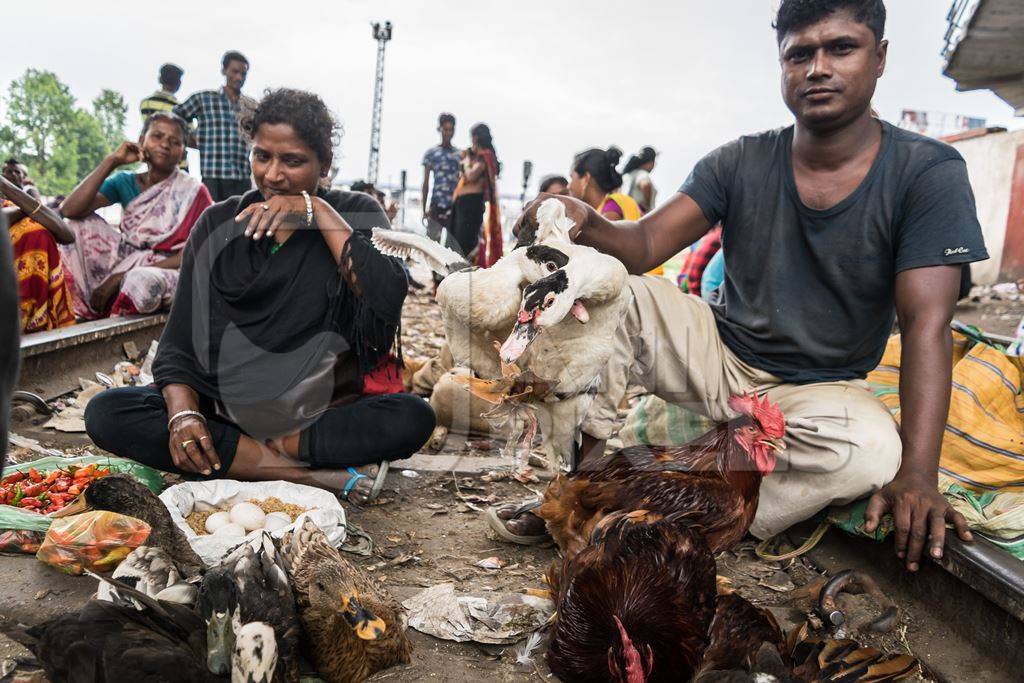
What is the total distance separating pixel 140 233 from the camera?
496 centimetres

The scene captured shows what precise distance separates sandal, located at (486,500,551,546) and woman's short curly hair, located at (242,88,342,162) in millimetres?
1701

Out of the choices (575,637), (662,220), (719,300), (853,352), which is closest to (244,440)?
(575,637)

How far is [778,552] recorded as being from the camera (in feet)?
9.12

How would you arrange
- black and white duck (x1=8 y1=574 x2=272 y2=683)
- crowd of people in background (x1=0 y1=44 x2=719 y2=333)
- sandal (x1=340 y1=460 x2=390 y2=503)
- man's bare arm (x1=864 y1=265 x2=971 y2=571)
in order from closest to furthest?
black and white duck (x1=8 y1=574 x2=272 y2=683) < man's bare arm (x1=864 y1=265 x2=971 y2=571) < sandal (x1=340 y1=460 x2=390 y2=503) < crowd of people in background (x1=0 y1=44 x2=719 y2=333)

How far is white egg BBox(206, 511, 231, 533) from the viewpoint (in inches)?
96.1

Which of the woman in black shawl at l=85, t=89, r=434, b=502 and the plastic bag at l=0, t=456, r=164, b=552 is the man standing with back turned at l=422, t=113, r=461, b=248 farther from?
the plastic bag at l=0, t=456, r=164, b=552

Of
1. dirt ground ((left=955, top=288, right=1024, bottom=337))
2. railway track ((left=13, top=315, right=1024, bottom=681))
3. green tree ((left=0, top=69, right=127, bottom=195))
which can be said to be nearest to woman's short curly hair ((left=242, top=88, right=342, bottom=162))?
railway track ((left=13, top=315, right=1024, bottom=681))

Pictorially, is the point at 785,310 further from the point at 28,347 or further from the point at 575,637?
the point at 28,347

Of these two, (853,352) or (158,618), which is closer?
(158,618)

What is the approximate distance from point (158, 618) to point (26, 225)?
11.1 ft

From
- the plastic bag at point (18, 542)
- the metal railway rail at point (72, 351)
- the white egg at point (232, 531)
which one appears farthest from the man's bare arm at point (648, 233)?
the metal railway rail at point (72, 351)

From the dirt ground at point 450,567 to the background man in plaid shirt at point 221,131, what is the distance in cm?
427

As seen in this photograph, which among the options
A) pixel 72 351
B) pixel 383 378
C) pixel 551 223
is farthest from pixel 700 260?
pixel 72 351

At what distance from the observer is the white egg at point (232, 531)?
2346 millimetres
